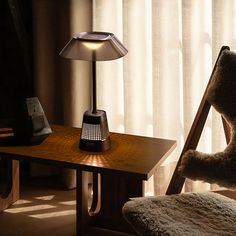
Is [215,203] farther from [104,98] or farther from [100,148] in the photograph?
[104,98]

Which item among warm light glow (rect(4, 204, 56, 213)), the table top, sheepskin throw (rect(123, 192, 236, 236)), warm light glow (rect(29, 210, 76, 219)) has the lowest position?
warm light glow (rect(29, 210, 76, 219))

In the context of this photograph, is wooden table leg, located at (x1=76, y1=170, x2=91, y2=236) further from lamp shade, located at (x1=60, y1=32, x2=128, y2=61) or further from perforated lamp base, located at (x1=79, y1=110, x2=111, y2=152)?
lamp shade, located at (x1=60, y1=32, x2=128, y2=61)

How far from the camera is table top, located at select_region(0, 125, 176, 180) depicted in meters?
2.31

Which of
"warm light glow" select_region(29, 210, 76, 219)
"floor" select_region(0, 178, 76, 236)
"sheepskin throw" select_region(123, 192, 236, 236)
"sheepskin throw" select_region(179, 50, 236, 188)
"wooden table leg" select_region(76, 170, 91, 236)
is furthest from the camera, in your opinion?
"warm light glow" select_region(29, 210, 76, 219)

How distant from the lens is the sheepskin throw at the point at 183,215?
6.50 ft

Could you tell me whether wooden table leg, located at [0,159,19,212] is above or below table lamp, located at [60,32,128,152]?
below

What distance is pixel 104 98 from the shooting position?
10.2ft

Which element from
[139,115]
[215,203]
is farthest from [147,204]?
[139,115]

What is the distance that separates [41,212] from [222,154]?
110 centimetres

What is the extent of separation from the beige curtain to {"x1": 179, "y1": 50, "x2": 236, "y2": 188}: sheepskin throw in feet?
2.38

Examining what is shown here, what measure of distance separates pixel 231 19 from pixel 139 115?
0.65 meters

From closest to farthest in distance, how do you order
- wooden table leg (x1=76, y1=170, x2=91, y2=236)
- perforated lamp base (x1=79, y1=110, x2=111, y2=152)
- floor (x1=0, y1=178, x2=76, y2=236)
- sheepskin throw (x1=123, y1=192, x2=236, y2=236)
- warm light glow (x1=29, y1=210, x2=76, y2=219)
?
sheepskin throw (x1=123, y1=192, x2=236, y2=236) → perforated lamp base (x1=79, y1=110, x2=111, y2=152) → wooden table leg (x1=76, y1=170, x2=91, y2=236) → floor (x1=0, y1=178, x2=76, y2=236) → warm light glow (x1=29, y1=210, x2=76, y2=219)

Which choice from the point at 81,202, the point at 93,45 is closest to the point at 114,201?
the point at 81,202

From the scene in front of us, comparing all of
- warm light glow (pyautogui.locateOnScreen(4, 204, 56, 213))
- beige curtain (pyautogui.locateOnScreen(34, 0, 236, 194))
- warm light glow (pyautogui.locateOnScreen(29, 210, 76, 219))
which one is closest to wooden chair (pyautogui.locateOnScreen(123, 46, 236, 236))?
beige curtain (pyautogui.locateOnScreen(34, 0, 236, 194))
